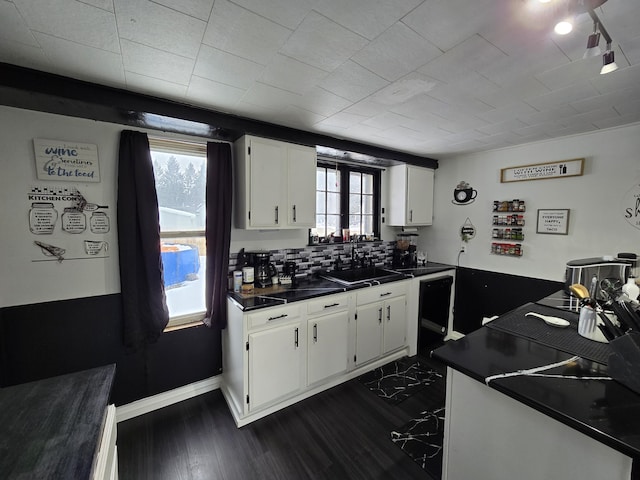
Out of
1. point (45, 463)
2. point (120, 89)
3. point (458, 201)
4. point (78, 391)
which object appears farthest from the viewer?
point (458, 201)

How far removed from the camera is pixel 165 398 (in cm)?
224

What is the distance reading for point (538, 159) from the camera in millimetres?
2764

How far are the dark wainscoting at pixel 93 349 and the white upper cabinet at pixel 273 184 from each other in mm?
1126

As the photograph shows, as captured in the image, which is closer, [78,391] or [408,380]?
[78,391]

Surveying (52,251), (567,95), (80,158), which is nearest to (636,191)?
(567,95)

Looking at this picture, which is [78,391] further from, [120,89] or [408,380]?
[408,380]

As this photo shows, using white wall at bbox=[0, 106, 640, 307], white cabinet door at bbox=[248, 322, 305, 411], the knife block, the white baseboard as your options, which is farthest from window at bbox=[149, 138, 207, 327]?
the knife block

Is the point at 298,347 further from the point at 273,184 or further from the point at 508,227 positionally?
the point at 508,227

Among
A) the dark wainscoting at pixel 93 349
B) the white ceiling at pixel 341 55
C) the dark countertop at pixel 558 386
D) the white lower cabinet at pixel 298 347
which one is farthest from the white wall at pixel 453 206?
the dark countertop at pixel 558 386

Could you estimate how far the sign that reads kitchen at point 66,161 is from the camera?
5.75 feet

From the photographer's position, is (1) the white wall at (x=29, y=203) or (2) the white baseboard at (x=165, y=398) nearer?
(1) the white wall at (x=29, y=203)

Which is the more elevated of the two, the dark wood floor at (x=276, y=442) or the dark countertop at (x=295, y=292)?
the dark countertop at (x=295, y=292)

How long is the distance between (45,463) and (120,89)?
6.05 ft

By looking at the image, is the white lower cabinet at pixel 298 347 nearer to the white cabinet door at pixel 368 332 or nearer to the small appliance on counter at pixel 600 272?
the white cabinet door at pixel 368 332
